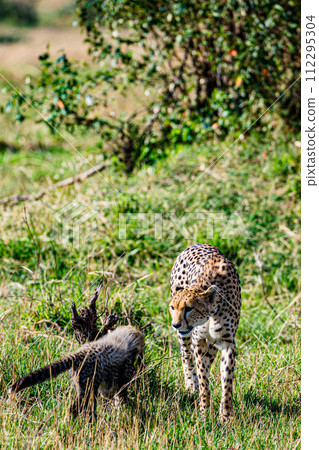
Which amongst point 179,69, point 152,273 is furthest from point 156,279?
point 179,69

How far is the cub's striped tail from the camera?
109 inches

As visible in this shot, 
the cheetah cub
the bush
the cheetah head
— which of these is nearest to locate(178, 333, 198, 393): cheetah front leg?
the cheetah cub

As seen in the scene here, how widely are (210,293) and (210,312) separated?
11 cm

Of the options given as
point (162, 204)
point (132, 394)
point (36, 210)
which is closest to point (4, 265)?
point (36, 210)

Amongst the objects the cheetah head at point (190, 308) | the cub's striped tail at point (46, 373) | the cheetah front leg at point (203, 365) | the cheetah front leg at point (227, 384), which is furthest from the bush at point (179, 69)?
the cub's striped tail at point (46, 373)

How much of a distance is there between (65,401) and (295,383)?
5.24 feet

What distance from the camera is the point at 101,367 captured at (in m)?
3.34

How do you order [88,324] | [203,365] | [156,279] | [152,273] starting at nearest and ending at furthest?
[203,365] → [88,324] → [152,273] → [156,279]

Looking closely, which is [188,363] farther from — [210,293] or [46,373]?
[46,373]

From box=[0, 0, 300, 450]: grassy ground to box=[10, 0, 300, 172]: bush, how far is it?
0.44m

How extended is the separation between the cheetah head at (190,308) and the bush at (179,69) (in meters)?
5.40

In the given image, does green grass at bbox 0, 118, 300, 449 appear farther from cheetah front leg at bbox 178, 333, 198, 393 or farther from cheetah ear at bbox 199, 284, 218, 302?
cheetah ear at bbox 199, 284, 218, 302

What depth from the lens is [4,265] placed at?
6211 millimetres
